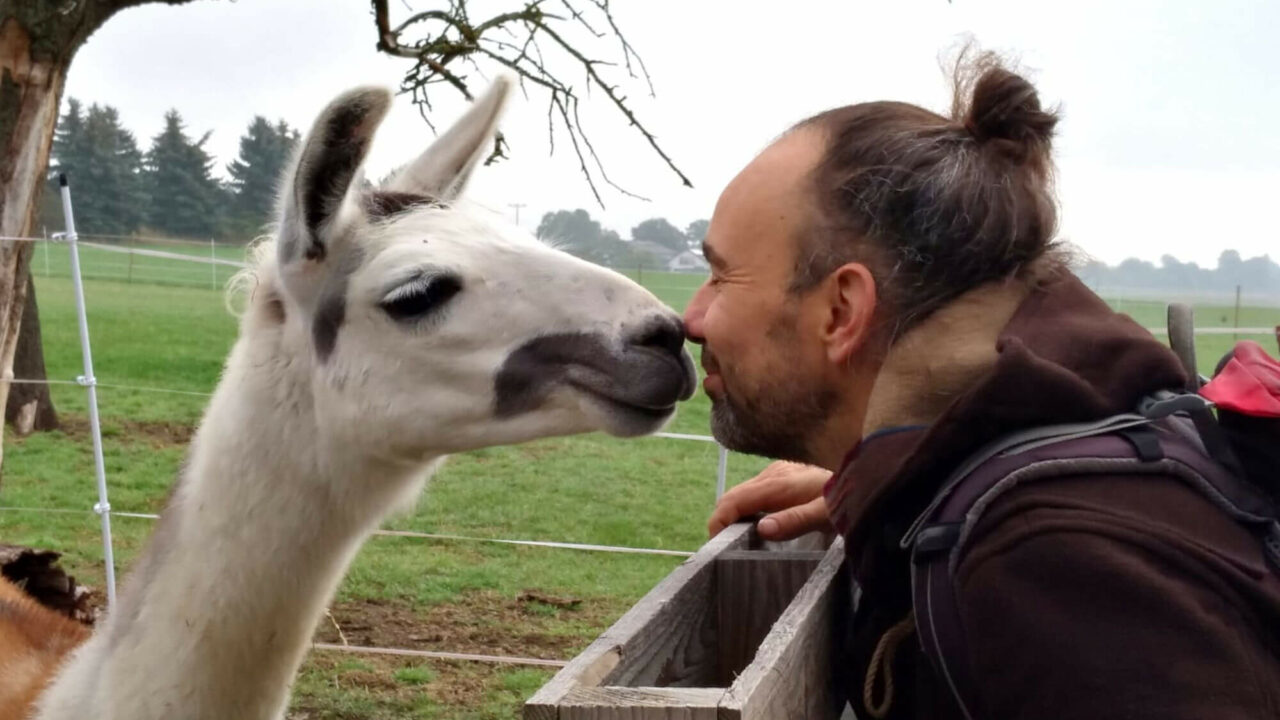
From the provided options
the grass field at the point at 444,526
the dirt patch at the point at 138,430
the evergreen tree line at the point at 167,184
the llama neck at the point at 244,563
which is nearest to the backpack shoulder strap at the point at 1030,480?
the llama neck at the point at 244,563

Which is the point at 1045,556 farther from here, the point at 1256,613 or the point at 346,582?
the point at 346,582

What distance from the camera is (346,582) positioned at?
8.04 meters

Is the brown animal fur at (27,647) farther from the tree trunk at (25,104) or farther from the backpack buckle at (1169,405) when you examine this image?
the backpack buckle at (1169,405)

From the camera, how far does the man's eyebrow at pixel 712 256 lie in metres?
1.56

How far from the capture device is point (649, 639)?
4.54 feet

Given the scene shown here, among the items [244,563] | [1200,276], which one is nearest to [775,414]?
[244,563]

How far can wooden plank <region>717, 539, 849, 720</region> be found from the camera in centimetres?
99

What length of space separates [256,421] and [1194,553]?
174 centimetres

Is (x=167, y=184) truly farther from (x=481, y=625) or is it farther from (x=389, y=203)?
(x=389, y=203)

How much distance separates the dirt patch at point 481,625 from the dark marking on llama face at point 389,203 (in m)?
4.15

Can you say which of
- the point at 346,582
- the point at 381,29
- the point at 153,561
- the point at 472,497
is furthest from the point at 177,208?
the point at 153,561

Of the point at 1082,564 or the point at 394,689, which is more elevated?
the point at 1082,564

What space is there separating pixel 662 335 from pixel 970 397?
1007 millimetres

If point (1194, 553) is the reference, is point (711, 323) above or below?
above
